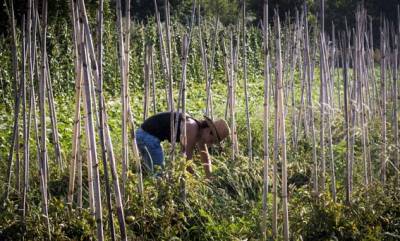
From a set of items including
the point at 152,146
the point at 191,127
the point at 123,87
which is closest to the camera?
the point at 123,87

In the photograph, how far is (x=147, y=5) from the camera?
22.3 meters

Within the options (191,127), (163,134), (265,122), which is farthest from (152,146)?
(265,122)

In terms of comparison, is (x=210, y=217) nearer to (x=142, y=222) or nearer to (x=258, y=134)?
(x=142, y=222)

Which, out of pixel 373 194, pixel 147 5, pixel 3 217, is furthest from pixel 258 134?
pixel 147 5

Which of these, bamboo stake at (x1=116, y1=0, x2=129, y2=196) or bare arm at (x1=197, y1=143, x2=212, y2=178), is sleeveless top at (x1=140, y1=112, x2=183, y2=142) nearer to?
bare arm at (x1=197, y1=143, x2=212, y2=178)

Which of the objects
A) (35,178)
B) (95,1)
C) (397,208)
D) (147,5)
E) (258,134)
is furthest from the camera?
(147,5)

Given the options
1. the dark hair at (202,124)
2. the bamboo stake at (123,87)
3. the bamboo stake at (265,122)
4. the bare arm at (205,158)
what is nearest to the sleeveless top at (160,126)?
the dark hair at (202,124)

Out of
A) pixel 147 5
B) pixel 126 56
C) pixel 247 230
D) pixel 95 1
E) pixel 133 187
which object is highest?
pixel 147 5

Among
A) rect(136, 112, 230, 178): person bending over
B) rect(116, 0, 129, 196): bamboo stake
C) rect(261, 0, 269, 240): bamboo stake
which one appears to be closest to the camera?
rect(261, 0, 269, 240): bamboo stake

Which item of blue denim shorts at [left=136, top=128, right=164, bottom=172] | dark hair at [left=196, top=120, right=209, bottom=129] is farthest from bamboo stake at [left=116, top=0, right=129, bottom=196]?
dark hair at [left=196, top=120, right=209, bottom=129]

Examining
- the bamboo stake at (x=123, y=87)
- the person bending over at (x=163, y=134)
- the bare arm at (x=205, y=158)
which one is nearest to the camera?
the bamboo stake at (x=123, y=87)

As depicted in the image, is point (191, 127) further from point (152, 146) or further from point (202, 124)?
point (152, 146)

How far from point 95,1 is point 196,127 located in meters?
7.01

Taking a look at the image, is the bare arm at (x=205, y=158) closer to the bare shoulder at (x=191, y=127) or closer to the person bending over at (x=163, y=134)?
the person bending over at (x=163, y=134)
